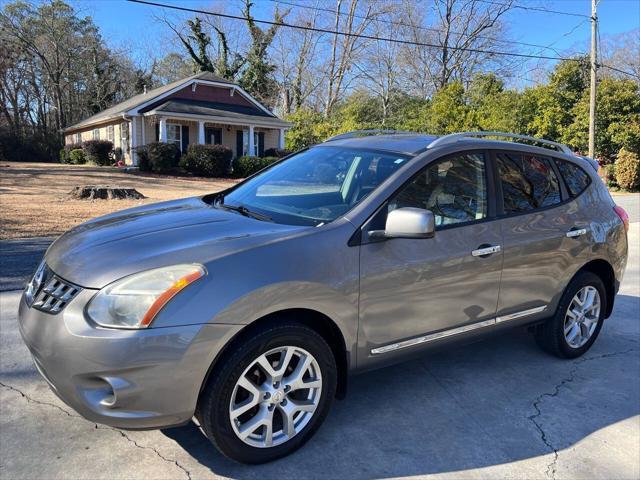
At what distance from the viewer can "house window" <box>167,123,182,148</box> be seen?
2977 centimetres

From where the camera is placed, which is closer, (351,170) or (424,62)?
(351,170)

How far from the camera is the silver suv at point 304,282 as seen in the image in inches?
96.3

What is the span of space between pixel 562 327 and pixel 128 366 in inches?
132

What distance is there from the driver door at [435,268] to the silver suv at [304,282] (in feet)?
0.03

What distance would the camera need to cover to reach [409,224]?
9.67ft

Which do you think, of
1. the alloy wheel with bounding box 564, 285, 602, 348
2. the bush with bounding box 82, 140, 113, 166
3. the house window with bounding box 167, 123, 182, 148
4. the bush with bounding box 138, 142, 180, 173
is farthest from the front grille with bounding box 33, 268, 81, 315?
the bush with bounding box 82, 140, 113, 166

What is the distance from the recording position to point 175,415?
8.18 ft

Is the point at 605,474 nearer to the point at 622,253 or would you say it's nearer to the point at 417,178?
the point at 417,178

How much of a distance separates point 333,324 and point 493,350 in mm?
2225

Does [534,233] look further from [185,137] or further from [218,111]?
[218,111]

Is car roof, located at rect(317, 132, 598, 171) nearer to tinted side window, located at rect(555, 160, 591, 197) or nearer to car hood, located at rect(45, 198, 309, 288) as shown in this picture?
tinted side window, located at rect(555, 160, 591, 197)

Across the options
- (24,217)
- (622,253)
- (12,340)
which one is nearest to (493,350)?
(622,253)

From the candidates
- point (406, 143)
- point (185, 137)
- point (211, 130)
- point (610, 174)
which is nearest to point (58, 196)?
point (406, 143)

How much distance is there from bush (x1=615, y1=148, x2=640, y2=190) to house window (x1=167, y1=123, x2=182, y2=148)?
22982 mm
